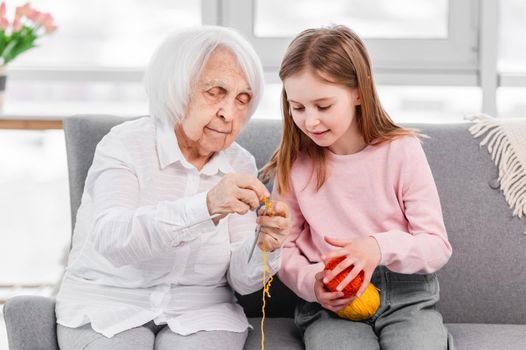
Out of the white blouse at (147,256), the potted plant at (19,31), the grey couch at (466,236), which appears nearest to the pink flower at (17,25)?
the potted plant at (19,31)

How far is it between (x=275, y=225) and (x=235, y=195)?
14 cm

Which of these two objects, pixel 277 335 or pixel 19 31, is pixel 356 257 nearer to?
pixel 277 335

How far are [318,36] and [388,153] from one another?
326 mm

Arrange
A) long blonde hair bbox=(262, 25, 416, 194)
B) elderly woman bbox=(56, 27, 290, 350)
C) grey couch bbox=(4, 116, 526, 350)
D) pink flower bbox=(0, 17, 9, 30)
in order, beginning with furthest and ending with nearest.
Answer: pink flower bbox=(0, 17, 9, 30), grey couch bbox=(4, 116, 526, 350), long blonde hair bbox=(262, 25, 416, 194), elderly woman bbox=(56, 27, 290, 350)

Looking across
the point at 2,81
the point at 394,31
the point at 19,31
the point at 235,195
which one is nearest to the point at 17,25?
the point at 19,31

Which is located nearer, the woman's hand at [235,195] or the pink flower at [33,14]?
the woman's hand at [235,195]

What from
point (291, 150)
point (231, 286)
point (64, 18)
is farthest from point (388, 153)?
point (64, 18)

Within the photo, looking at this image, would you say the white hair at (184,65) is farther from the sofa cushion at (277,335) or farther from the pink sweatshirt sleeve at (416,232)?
the sofa cushion at (277,335)

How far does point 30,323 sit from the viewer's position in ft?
6.16

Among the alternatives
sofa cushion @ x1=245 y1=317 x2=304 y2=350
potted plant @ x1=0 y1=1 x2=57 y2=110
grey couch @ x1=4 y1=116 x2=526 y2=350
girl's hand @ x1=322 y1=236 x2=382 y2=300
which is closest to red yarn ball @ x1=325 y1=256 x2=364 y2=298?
girl's hand @ x1=322 y1=236 x2=382 y2=300

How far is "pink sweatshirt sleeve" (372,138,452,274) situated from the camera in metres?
1.88

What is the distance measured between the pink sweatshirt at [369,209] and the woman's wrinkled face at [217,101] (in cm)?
28

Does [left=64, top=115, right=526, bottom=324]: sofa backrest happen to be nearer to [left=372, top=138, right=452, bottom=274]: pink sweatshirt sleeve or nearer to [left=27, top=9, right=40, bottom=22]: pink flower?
[left=372, top=138, right=452, bottom=274]: pink sweatshirt sleeve

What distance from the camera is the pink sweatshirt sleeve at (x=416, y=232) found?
188 centimetres
